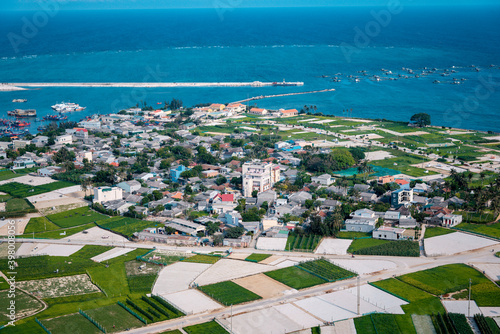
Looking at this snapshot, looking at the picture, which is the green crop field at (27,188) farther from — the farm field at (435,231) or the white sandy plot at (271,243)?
the farm field at (435,231)

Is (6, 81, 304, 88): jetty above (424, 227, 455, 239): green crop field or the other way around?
→ above

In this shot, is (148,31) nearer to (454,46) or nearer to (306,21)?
(306,21)

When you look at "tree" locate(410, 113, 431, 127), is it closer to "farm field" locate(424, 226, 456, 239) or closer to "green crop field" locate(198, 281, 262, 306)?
"farm field" locate(424, 226, 456, 239)

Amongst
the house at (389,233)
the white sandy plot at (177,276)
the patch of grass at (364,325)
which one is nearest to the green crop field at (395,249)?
the house at (389,233)

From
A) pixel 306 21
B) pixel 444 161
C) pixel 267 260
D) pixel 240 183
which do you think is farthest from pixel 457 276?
pixel 306 21

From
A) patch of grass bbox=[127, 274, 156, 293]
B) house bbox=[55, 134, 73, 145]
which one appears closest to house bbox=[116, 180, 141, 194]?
Answer: patch of grass bbox=[127, 274, 156, 293]

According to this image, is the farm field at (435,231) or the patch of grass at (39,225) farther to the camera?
the patch of grass at (39,225)
